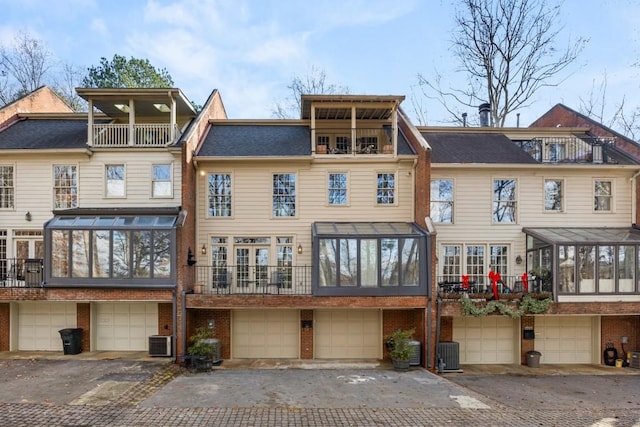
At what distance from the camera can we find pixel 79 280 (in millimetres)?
12156

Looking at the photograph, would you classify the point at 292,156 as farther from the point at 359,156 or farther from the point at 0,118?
the point at 0,118

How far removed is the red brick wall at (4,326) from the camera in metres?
13.6

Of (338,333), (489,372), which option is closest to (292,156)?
(338,333)

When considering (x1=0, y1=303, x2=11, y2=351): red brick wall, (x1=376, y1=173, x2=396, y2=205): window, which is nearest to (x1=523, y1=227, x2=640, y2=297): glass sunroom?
(x1=376, y1=173, x2=396, y2=205): window

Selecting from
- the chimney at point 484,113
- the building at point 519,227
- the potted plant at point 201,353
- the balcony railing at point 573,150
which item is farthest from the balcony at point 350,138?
the potted plant at point 201,353

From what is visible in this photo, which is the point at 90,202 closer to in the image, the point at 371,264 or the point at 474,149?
the point at 371,264

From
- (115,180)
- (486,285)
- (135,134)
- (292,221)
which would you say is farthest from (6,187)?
(486,285)

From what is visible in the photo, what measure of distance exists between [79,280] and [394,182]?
11.4 meters

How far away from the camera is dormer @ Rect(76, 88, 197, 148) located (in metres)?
13.5

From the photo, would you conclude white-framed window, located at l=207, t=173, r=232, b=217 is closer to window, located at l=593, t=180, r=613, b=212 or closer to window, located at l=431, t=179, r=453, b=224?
window, located at l=431, t=179, r=453, b=224

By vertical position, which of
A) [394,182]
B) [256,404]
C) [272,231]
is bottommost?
[256,404]

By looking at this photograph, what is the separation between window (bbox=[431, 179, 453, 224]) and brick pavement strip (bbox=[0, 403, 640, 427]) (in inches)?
271

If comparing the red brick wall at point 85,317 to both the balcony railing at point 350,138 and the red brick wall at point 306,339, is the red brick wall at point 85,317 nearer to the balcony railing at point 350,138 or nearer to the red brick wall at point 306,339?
the red brick wall at point 306,339

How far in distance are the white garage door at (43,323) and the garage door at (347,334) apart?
30.5 feet
